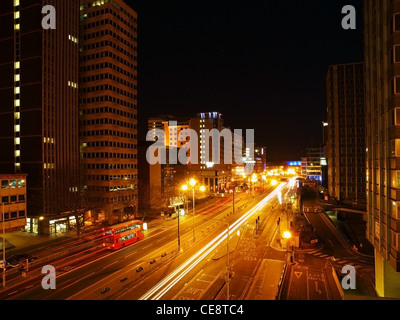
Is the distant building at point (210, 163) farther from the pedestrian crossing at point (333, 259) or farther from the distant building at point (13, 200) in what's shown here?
the pedestrian crossing at point (333, 259)

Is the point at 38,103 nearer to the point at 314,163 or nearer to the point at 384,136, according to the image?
the point at 384,136

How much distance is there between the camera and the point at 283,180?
566 ft

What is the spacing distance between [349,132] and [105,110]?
7374 centimetres

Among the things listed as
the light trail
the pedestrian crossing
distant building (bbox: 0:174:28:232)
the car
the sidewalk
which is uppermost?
distant building (bbox: 0:174:28:232)

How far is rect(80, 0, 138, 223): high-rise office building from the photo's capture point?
61.0 m

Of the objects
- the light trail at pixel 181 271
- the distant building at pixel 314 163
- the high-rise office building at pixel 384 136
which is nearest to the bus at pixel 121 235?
the light trail at pixel 181 271

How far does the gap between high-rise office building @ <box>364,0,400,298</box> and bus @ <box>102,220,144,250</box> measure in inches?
1251

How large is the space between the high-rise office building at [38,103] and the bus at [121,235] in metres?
15.0

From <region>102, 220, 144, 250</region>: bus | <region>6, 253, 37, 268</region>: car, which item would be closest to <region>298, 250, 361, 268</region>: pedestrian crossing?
<region>102, 220, 144, 250</region>: bus

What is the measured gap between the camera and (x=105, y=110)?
61812 mm

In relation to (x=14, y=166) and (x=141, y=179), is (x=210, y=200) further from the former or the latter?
(x=14, y=166)

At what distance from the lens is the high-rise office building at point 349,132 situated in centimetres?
8900

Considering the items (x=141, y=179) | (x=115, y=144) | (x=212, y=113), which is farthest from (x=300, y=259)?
(x=212, y=113)

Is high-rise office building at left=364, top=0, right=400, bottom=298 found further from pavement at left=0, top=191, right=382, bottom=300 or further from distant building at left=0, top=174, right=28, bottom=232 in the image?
distant building at left=0, top=174, right=28, bottom=232
